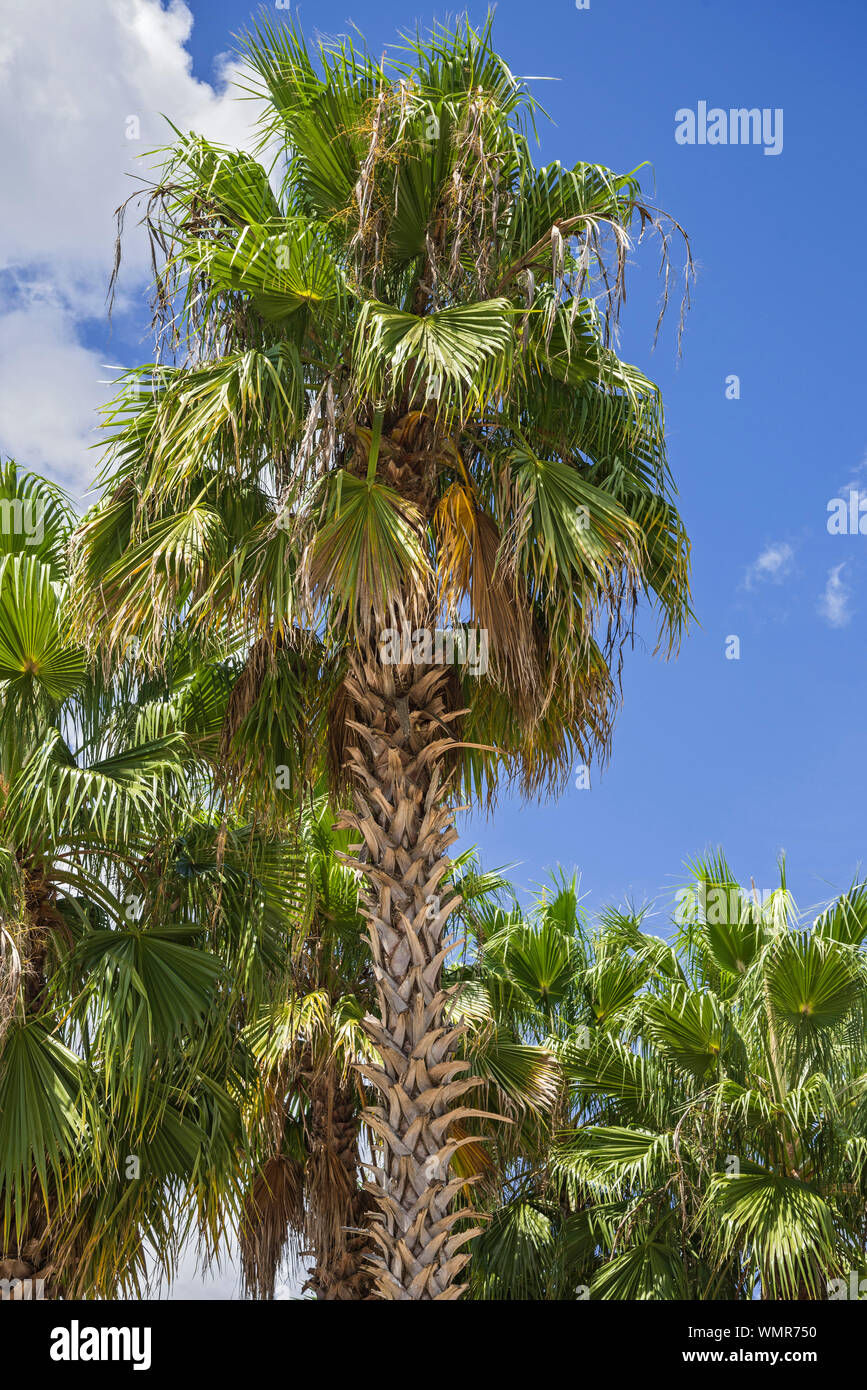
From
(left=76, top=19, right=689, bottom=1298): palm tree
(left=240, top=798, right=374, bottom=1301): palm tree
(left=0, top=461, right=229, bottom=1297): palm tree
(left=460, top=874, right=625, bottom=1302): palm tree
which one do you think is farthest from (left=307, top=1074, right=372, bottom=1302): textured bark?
(left=76, top=19, right=689, bottom=1298): palm tree

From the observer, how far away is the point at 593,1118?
11.5 m

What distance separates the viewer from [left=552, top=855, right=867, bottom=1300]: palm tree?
8.67 m

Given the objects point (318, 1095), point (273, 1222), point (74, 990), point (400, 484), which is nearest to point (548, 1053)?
point (318, 1095)

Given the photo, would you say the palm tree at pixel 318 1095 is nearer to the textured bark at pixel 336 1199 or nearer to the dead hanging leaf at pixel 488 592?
the textured bark at pixel 336 1199

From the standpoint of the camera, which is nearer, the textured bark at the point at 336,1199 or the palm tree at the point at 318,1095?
the palm tree at the point at 318,1095

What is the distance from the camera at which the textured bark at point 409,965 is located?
6.26 meters

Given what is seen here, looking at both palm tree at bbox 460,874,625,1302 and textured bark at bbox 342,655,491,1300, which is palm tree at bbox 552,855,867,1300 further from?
textured bark at bbox 342,655,491,1300

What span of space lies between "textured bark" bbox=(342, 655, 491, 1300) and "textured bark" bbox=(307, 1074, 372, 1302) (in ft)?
13.7

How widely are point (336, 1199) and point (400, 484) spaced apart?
6624 mm

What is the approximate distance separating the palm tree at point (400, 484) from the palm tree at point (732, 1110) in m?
2.55

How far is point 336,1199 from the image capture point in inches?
427

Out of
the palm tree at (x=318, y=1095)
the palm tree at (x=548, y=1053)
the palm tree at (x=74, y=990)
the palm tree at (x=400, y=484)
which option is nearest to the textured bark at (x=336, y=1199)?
the palm tree at (x=318, y=1095)
